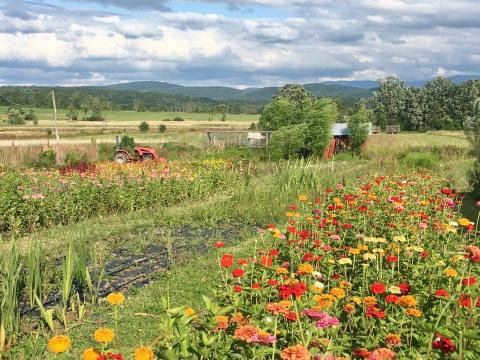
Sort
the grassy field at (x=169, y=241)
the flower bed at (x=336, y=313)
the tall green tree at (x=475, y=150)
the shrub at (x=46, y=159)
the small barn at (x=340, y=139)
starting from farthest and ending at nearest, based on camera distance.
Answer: the small barn at (x=340, y=139), the shrub at (x=46, y=159), the tall green tree at (x=475, y=150), the grassy field at (x=169, y=241), the flower bed at (x=336, y=313)

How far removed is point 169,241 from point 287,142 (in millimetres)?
16246

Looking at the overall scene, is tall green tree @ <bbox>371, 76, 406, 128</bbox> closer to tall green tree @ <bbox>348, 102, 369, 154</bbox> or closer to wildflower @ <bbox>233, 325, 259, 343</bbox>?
tall green tree @ <bbox>348, 102, 369, 154</bbox>

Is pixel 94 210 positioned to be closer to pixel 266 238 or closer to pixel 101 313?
pixel 266 238

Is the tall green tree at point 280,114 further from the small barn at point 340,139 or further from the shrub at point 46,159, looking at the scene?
the shrub at point 46,159

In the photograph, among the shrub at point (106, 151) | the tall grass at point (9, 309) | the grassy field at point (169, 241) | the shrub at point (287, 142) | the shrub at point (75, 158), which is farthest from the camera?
the shrub at point (287, 142)

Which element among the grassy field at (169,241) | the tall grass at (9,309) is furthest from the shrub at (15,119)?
the tall grass at (9,309)

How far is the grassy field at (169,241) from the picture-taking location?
4.34 meters

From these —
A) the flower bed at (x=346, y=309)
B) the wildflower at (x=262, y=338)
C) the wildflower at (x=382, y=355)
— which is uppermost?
the wildflower at (x=382, y=355)

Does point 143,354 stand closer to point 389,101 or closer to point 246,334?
point 246,334

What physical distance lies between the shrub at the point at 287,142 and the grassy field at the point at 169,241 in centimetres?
974

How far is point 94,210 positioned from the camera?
9.35m

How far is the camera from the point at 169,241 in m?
6.73

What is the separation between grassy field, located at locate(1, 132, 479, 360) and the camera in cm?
434

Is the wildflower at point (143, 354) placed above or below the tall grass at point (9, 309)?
above
